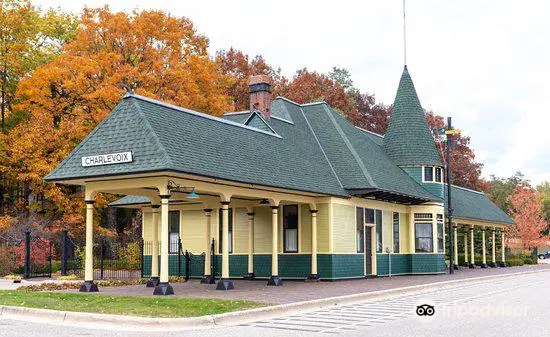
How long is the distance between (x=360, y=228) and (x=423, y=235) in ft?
20.5

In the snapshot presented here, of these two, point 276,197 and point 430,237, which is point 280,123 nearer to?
point 276,197

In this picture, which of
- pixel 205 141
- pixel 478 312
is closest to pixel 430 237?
pixel 205 141

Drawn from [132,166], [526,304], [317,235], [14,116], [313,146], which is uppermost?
[14,116]

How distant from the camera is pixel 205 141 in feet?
73.5

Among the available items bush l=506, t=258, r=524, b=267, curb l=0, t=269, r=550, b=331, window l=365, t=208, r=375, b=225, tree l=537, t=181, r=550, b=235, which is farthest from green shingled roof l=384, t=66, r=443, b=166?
tree l=537, t=181, r=550, b=235

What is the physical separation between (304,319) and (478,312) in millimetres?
4215

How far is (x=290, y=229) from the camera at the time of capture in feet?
96.1

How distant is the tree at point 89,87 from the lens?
3959 centimetres

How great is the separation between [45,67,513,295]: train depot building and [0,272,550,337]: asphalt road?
5929mm

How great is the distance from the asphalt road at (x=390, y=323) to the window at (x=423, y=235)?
17057mm

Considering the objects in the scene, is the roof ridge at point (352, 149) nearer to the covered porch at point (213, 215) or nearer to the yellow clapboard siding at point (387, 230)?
the covered porch at point (213, 215)

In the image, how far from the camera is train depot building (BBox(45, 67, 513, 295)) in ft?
67.4

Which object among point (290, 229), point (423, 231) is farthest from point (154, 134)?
point (423, 231)

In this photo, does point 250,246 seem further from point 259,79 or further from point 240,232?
point 259,79
